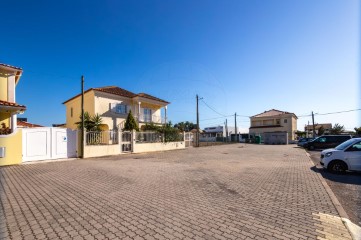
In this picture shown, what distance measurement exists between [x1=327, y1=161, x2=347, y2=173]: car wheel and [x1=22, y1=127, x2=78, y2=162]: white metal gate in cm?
1507

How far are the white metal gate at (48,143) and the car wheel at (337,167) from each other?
15.1m

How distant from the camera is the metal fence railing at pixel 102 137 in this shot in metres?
15.9

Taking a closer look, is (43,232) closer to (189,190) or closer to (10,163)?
(189,190)

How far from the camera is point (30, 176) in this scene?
859cm

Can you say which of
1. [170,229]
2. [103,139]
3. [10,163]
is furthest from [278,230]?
[103,139]

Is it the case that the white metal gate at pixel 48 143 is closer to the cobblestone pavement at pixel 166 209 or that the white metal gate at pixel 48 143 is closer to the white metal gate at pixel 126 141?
the white metal gate at pixel 126 141

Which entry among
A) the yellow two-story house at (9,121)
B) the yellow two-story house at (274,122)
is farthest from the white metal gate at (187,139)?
the yellow two-story house at (274,122)

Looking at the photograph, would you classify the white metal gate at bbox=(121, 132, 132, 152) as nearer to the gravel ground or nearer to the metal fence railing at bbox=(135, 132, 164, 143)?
the metal fence railing at bbox=(135, 132, 164, 143)

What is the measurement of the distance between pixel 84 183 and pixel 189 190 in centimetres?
361

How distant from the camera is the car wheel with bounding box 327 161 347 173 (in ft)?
32.3

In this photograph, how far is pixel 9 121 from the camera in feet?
42.9

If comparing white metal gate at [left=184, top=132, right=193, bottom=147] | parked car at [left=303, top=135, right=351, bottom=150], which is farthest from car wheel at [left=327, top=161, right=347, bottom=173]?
white metal gate at [left=184, top=132, right=193, bottom=147]

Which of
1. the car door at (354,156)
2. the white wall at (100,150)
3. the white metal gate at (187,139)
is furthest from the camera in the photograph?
the white metal gate at (187,139)

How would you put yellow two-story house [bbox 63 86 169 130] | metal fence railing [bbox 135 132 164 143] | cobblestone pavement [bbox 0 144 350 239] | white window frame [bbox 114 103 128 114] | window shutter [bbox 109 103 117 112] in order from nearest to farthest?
1. cobblestone pavement [bbox 0 144 350 239]
2. metal fence railing [bbox 135 132 164 143]
3. yellow two-story house [bbox 63 86 169 130]
4. window shutter [bbox 109 103 117 112]
5. white window frame [bbox 114 103 128 114]
